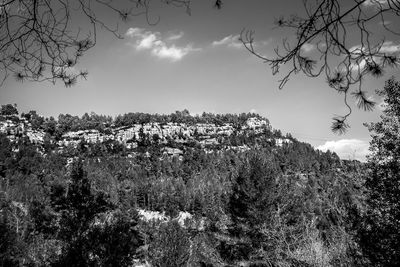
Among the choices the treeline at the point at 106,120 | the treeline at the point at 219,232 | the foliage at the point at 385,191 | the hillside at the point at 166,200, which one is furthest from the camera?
the treeline at the point at 106,120

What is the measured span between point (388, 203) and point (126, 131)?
5995 inches

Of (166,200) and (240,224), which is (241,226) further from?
(166,200)

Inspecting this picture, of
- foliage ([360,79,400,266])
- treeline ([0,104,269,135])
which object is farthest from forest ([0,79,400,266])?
treeline ([0,104,269,135])

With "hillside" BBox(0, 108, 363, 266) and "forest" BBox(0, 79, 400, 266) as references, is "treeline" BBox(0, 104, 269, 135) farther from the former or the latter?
"forest" BBox(0, 79, 400, 266)

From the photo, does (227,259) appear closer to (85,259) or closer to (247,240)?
(247,240)

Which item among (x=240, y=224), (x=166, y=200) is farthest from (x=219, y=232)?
(x=166, y=200)

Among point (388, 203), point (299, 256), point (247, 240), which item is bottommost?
point (247, 240)

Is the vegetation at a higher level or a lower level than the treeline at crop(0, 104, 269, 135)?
lower

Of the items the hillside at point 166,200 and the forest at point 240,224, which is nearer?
the forest at point 240,224

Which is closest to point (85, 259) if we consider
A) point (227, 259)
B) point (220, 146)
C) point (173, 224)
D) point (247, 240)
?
point (173, 224)

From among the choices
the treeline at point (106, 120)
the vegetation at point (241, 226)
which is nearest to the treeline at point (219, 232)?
the vegetation at point (241, 226)

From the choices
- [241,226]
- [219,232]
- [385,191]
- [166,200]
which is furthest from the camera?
[166,200]

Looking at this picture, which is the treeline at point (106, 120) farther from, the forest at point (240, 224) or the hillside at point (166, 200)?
the forest at point (240, 224)

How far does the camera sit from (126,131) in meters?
155
